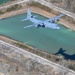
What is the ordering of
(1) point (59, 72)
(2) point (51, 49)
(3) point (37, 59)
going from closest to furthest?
(1) point (59, 72), (3) point (37, 59), (2) point (51, 49)

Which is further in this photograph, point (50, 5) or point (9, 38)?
point (50, 5)

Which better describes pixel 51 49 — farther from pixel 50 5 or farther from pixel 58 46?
pixel 50 5

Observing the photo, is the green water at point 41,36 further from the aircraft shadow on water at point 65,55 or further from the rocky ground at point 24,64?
the rocky ground at point 24,64

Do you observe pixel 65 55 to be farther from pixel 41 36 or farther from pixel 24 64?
pixel 41 36

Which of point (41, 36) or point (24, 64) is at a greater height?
point (41, 36)

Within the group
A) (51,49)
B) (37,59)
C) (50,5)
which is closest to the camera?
(37,59)

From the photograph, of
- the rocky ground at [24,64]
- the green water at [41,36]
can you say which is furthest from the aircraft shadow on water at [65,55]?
the rocky ground at [24,64]

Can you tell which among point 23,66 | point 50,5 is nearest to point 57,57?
point 23,66

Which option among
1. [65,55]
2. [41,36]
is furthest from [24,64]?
[41,36]
